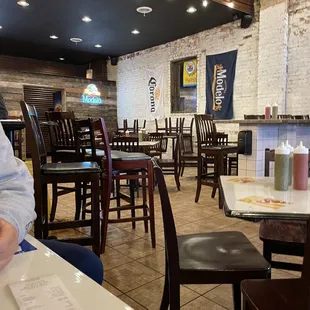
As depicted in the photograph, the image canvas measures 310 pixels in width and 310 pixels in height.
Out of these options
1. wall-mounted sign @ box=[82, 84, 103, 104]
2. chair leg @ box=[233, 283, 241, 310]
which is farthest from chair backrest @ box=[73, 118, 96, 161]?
wall-mounted sign @ box=[82, 84, 103, 104]

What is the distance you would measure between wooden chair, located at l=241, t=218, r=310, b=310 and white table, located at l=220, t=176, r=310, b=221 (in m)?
0.11

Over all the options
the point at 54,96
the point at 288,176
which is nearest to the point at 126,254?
the point at 288,176

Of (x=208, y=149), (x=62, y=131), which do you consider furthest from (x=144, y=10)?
(x=62, y=131)

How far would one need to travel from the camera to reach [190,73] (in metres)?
8.35

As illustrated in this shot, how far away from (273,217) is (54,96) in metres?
9.94

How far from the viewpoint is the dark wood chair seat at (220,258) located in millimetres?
1193

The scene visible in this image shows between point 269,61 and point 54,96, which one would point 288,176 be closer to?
point 269,61

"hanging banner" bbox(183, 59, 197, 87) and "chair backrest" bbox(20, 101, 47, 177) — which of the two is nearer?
"chair backrest" bbox(20, 101, 47, 177)

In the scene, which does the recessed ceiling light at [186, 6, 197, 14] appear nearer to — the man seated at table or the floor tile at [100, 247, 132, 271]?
the floor tile at [100, 247, 132, 271]

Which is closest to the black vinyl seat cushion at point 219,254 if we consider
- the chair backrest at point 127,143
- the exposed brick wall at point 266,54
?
the chair backrest at point 127,143

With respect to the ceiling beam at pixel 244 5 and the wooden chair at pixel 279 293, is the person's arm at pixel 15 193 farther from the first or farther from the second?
the ceiling beam at pixel 244 5

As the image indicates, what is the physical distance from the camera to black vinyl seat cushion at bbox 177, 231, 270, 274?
1.21 meters

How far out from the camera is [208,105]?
25.3 feet

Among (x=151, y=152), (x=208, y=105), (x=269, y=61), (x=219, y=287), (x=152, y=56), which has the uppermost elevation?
(x=152, y=56)
